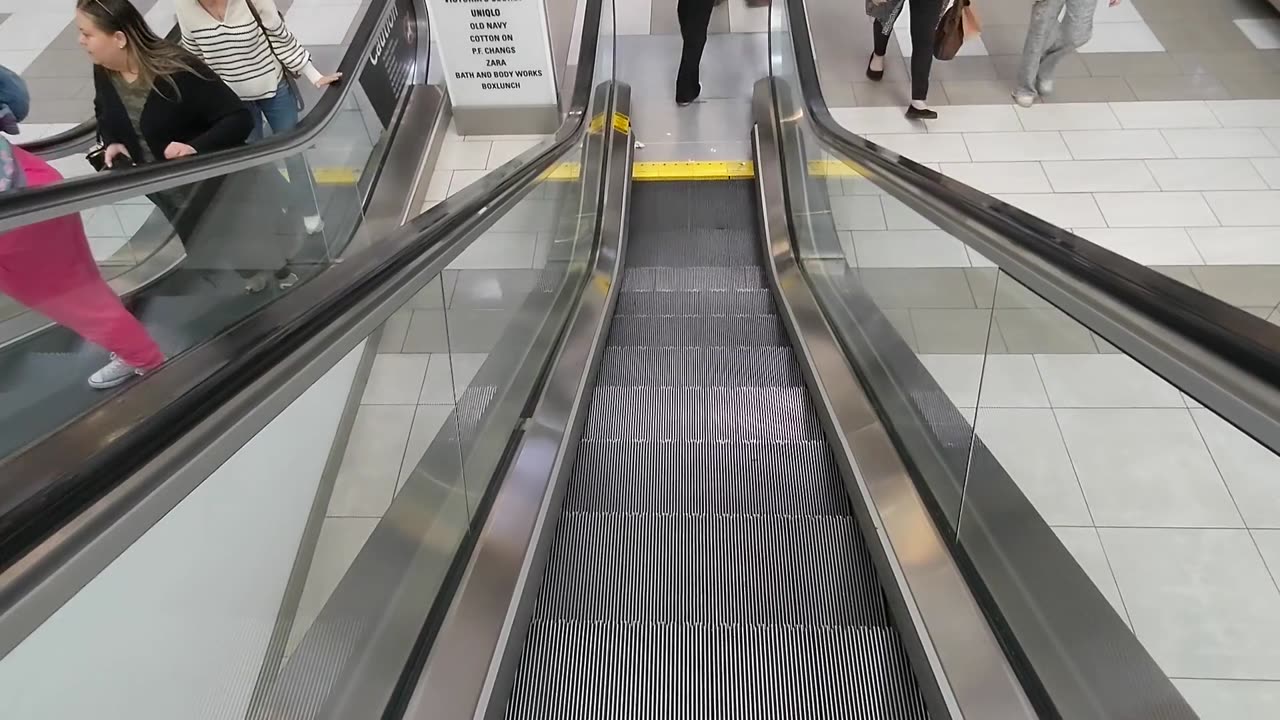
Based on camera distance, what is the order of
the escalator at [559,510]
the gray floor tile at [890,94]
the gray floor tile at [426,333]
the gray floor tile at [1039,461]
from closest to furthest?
the escalator at [559,510]
the gray floor tile at [1039,461]
the gray floor tile at [426,333]
the gray floor tile at [890,94]

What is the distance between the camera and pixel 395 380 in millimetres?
1796

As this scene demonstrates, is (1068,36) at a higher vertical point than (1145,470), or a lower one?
lower

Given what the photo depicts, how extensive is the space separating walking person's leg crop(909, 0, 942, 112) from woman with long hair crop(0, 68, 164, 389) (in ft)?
17.6

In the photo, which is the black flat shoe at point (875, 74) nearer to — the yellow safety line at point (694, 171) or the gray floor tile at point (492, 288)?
the yellow safety line at point (694, 171)

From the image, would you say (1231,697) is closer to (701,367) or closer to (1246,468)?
(1246,468)

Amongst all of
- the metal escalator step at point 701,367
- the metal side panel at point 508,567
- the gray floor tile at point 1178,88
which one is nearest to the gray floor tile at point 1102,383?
the metal side panel at point 508,567

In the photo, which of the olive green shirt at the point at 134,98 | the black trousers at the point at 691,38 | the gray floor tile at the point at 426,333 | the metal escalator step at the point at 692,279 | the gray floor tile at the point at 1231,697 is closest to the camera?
the gray floor tile at the point at 1231,697

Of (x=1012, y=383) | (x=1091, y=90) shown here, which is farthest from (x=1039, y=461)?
(x=1091, y=90)

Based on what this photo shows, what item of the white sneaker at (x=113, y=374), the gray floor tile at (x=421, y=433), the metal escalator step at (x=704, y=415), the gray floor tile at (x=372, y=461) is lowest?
the metal escalator step at (x=704, y=415)

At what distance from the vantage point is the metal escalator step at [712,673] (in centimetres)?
187

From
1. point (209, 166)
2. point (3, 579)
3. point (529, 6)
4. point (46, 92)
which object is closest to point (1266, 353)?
point (3, 579)

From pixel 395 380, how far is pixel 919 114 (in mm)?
5616

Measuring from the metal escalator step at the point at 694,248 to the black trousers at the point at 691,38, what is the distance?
5.55 feet

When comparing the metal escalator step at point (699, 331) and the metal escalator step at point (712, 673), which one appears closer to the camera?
the metal escalator step at point (712, 673)
